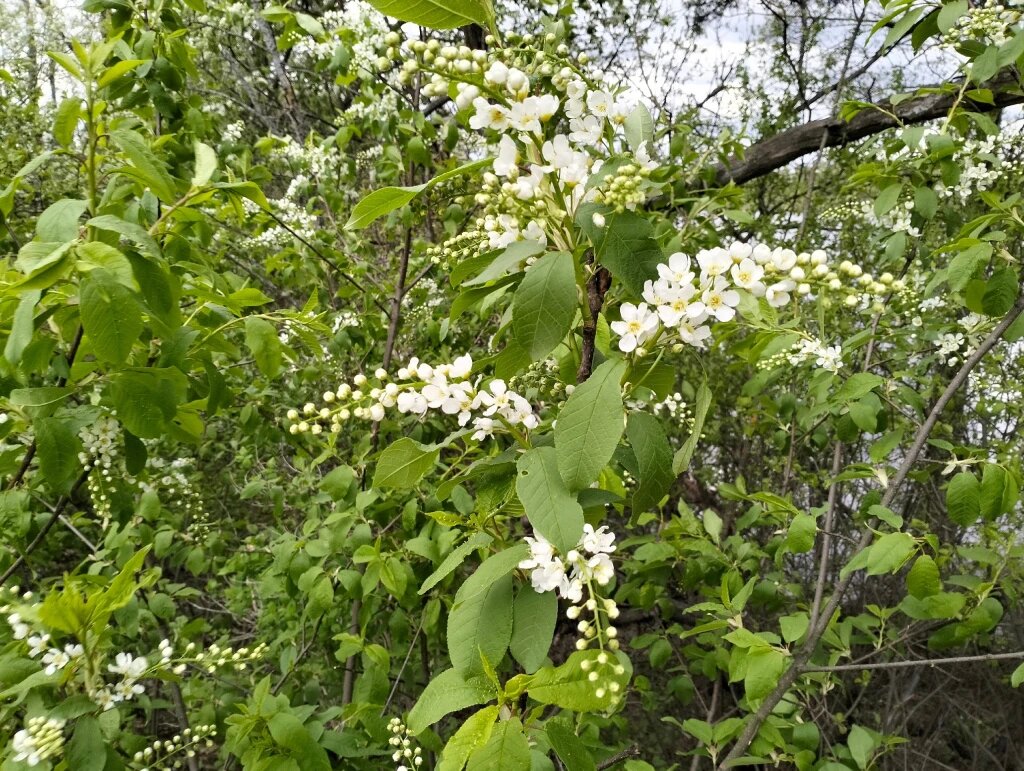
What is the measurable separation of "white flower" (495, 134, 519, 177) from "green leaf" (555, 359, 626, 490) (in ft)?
1.13

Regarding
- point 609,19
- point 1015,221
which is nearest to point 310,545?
point 1015,221

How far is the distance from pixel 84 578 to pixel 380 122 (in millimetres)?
1957

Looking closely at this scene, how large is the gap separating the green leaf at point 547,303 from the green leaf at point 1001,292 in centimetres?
145

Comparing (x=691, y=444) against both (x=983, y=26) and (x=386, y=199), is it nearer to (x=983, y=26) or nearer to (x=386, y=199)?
(x=386, y=199)

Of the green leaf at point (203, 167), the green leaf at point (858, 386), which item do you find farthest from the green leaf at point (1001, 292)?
the green leaf at point (203, 167)

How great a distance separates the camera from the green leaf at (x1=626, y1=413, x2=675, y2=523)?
101 cm

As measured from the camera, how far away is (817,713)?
3.02m

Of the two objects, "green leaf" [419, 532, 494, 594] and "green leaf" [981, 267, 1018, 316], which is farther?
"green leaf" [981, 267, 1018, 316]

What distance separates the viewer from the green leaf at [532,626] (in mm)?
1004

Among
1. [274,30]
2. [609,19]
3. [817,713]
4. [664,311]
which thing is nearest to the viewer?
[664,311]

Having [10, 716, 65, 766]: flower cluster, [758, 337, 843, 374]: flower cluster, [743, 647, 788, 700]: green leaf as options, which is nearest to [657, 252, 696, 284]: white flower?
[743, 647, 788, 700]: green leaf

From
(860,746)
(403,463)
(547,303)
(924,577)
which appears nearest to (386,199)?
(547,303)

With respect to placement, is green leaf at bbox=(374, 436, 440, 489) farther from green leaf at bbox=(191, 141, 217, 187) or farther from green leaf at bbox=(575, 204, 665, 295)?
green leaf at bbox=(191, 141, 217, 187)

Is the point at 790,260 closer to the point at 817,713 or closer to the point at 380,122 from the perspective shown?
the point at 380,122
